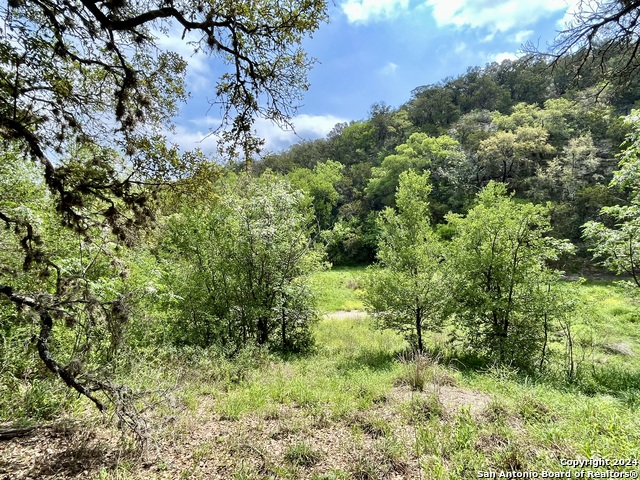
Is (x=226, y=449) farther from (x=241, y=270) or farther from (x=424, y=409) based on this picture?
(x=241, y=270)

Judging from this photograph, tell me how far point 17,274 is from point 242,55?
185 inches

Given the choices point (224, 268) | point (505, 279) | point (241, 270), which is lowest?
point (505, 279)

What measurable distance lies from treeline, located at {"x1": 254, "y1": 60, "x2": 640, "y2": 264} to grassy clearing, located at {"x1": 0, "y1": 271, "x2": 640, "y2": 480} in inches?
229

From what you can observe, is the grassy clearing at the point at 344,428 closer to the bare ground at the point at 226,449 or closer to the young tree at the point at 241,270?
the bare ground at the point at 226,449

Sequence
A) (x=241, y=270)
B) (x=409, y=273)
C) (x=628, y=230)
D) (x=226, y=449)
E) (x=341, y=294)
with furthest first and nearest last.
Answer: (x=341, y=294) < (x=241, y=270) < (x=409, y=273) < (x=628, y=230) < (x=226, y=449)

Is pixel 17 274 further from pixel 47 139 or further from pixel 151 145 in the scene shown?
pixel 151 145

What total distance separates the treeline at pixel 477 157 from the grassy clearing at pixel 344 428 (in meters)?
5.81

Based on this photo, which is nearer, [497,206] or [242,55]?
[242,55]

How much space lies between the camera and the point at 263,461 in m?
3.65

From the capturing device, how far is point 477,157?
3064 centimetres

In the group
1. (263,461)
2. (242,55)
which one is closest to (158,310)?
(263,461)

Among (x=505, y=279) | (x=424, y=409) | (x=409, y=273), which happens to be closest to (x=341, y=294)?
(x=409, y=273)

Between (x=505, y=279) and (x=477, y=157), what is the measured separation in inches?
1047

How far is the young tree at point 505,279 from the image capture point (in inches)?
310
